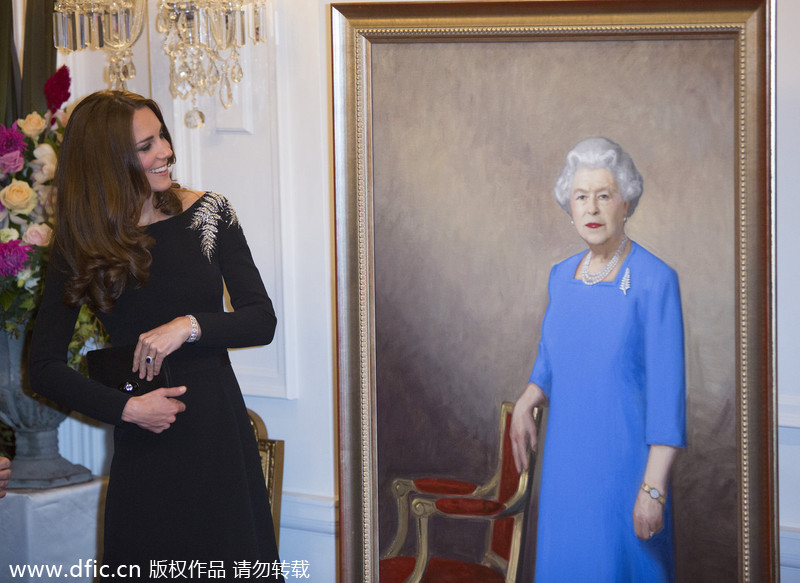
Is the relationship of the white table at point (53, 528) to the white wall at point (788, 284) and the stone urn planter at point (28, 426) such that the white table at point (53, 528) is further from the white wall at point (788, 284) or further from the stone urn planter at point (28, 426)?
the white wall at point (788, 284)

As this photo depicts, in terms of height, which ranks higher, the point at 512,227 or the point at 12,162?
the point at 12,162

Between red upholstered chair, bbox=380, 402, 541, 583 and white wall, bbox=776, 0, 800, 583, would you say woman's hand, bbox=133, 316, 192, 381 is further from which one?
white wall, bbox=776, 0, 800, 583

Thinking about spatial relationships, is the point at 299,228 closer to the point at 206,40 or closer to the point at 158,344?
the point at 206,40

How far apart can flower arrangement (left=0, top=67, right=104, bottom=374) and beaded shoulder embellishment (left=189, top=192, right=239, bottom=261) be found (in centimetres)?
59

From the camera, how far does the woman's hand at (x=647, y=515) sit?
2004 mm

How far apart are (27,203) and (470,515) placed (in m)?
1.54

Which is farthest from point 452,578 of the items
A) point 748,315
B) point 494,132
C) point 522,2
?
point 522,2

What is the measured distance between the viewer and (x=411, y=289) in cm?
213

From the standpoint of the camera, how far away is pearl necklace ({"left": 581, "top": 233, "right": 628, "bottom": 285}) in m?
1.99

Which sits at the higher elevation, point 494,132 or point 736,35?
point 736,35

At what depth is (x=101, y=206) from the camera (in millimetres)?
1893

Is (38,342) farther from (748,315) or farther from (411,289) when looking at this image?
(748,315)

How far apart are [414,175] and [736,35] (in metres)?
0.84

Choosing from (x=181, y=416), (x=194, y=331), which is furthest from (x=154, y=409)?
(x=194, y=331)
